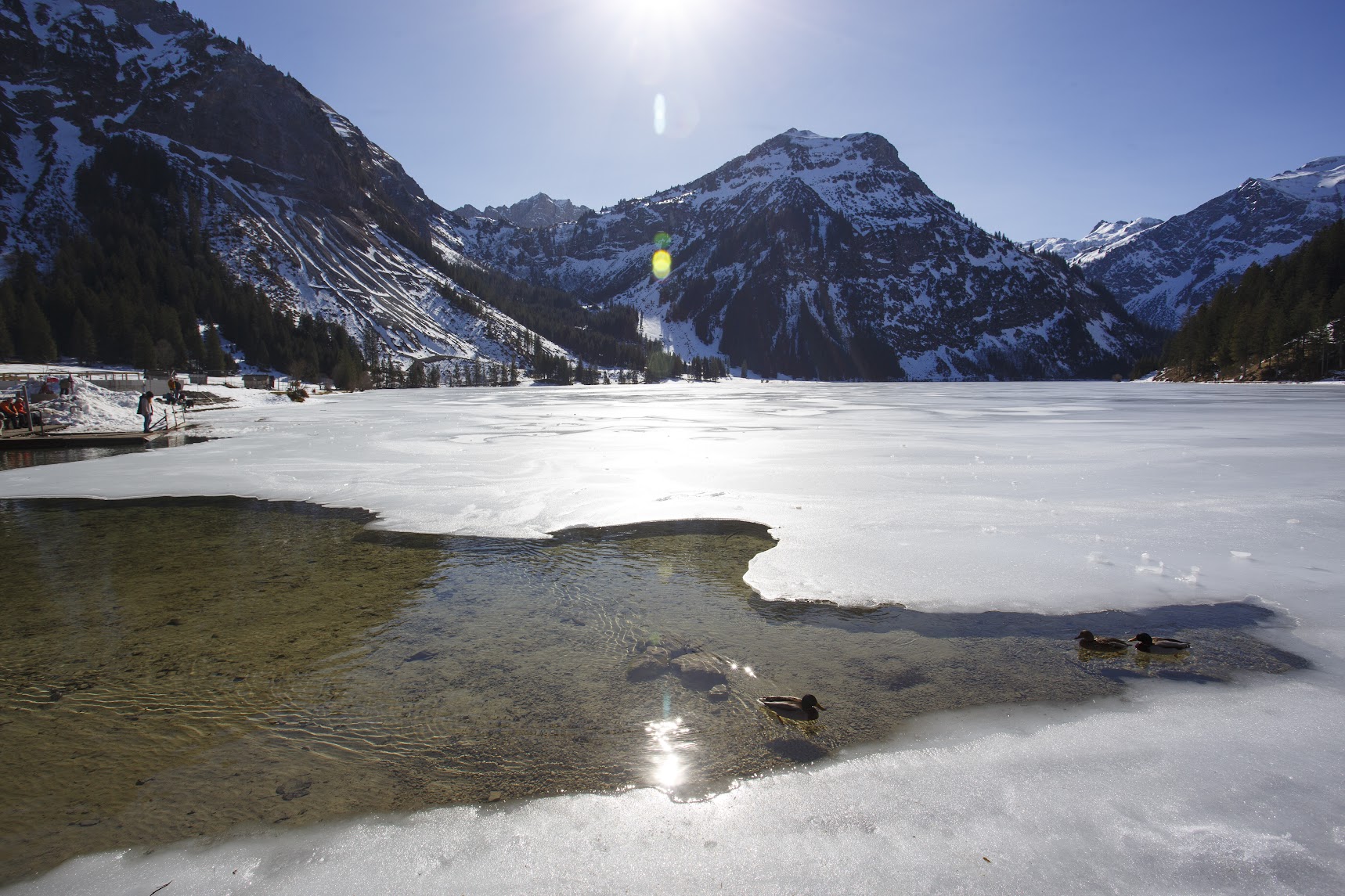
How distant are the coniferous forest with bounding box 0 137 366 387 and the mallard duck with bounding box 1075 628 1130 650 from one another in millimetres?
120849

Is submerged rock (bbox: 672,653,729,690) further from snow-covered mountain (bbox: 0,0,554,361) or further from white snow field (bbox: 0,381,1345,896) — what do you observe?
snow-covered mountain (bbox: 0,0,554,361)

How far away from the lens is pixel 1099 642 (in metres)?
6.49

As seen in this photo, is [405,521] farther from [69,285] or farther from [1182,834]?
[69,285]

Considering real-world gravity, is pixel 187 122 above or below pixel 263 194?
above

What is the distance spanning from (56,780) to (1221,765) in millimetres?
8673

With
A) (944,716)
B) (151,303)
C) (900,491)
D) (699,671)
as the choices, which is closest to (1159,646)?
(944,716)

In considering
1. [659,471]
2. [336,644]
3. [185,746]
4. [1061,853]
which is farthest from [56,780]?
[659,471]

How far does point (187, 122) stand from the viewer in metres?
198

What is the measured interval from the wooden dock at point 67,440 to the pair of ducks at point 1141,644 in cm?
3458

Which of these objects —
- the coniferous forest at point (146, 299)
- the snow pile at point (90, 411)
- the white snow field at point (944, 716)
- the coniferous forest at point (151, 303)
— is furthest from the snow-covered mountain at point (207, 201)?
the white snow field at point (944, 716)

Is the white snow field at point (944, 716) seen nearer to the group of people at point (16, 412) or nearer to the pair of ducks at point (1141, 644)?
the pair of ducks at point (1141, 644)

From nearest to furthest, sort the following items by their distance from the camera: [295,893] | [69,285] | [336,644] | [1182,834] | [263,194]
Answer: [295,893] < [1182,834] < [336,644] < [69,285] < [263,194]

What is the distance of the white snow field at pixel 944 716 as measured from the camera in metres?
3.64

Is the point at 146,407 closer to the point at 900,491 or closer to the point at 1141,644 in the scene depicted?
the point at 900,491
